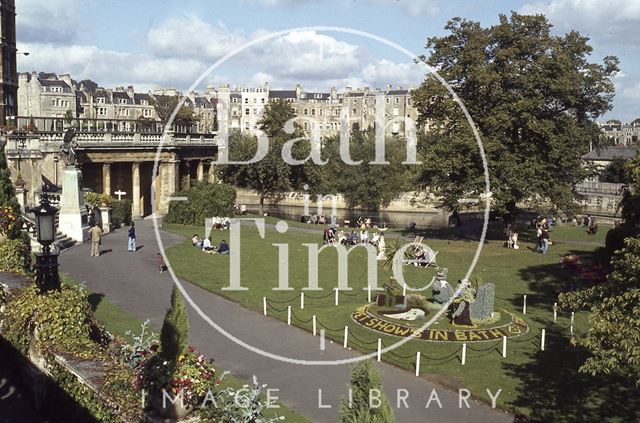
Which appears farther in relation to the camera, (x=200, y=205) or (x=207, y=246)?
(x=200, y=205)

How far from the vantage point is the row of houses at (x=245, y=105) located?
4732 inches

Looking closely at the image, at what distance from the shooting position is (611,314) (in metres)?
11.6

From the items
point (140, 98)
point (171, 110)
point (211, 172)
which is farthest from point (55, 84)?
point (211, 172)

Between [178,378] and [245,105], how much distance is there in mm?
142342

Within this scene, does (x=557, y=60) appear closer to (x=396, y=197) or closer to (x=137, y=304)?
(x=137, y=304)

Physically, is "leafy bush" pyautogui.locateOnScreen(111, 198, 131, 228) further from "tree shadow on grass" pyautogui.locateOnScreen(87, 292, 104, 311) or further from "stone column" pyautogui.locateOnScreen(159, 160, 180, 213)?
"tree shadow on grass" pyautogui.locateOnScreen(87, 292, 104, 311)

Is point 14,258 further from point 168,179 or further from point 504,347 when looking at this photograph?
point 168,179

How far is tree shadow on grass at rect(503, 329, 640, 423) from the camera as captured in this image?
47.4 feet

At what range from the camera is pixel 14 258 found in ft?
57.9

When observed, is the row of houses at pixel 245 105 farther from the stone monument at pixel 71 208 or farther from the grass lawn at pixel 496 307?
the stone monument at pixel 71 208

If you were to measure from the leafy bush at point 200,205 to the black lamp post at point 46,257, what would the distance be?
32326 mm

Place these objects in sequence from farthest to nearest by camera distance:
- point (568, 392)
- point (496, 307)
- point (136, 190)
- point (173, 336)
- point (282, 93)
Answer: point (282, 93)
point (136, 190)
point (496, 307)
point (568, 392)
point (173, 336)

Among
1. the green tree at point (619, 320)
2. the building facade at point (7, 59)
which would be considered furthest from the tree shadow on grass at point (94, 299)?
the building facade at point (7, 59)

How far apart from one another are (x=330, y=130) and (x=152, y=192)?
97.0 metres
